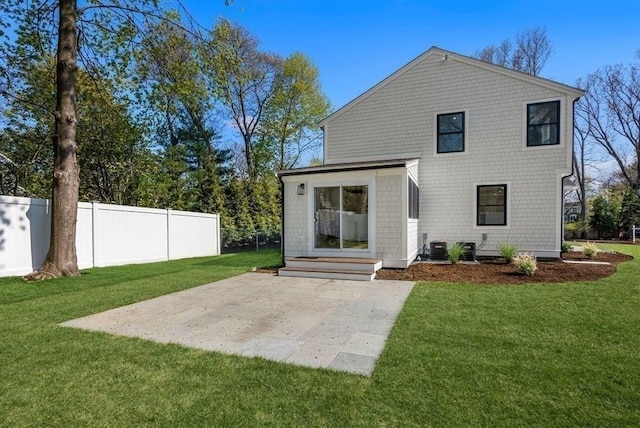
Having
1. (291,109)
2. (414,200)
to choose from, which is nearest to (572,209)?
(291,109)

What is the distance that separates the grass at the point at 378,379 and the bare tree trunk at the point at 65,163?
3.59 metres

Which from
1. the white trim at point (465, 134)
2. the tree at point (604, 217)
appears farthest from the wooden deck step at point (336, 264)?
the tree at point (604, 217)

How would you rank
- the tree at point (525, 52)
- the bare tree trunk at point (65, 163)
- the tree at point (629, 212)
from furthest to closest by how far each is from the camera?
the tree at point (525, 52)
the tree at point (629, 212)
the bare tree trunk at point (65, 163)

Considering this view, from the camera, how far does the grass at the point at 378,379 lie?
2479 mm

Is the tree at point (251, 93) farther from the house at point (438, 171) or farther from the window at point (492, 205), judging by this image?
the window at point (492, 205)

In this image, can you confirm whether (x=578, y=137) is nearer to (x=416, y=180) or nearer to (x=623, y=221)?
(x=623, y=221)

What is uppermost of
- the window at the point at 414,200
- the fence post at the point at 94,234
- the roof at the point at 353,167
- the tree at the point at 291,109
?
the tree at the point at 291,109

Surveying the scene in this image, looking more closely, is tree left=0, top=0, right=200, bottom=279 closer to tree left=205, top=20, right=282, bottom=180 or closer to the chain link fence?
the chain link fence

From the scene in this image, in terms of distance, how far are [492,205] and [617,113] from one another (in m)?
24.4

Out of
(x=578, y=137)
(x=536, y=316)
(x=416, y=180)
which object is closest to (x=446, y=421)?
(x=536, y=316)

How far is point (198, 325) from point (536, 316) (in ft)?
15.6

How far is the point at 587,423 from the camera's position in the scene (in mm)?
2355

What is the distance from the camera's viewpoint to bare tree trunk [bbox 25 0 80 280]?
8.19m

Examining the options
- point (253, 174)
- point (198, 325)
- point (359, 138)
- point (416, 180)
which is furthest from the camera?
point (253, 174)
